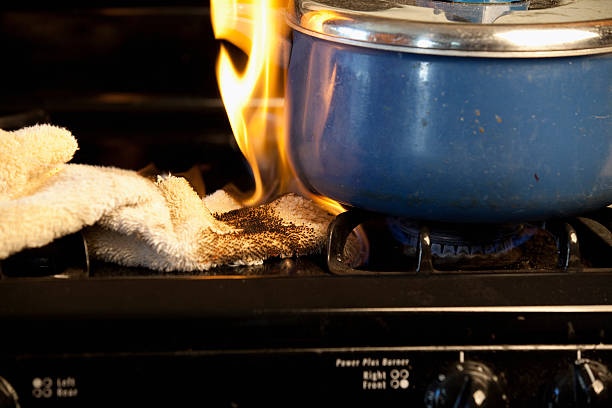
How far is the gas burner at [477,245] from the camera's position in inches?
23.4

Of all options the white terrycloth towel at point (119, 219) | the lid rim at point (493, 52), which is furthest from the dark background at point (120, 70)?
the lid rim at point (493, 52)

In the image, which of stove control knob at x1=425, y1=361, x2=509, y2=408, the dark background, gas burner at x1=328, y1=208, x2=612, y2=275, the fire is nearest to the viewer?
stove control knob at x1=425, y1=361, x2=509, y2=408

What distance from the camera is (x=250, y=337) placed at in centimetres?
50

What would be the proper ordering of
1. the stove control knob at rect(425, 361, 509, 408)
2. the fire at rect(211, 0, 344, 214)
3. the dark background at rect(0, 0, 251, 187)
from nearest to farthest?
the stove control knob at rect(425, 361, 509, 408)
the fire at rect(211, 0, 344, 214)
the dark background at rect(0, 0, 251, 187)

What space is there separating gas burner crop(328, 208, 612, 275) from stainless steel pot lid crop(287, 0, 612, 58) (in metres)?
0.16

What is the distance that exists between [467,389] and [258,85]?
40cm

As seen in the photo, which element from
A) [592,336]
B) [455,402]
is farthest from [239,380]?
[592,336]

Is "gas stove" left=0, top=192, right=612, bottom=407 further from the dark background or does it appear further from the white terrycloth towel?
the dark background

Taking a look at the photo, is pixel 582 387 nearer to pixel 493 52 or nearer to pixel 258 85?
pixel 493 52

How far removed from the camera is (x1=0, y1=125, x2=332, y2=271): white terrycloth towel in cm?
53

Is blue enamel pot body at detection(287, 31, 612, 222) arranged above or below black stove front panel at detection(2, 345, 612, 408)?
above

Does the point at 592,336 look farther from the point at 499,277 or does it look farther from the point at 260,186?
the point at 260,186

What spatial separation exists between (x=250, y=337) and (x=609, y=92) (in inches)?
13.2

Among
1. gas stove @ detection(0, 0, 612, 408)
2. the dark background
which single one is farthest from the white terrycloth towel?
the dark background
